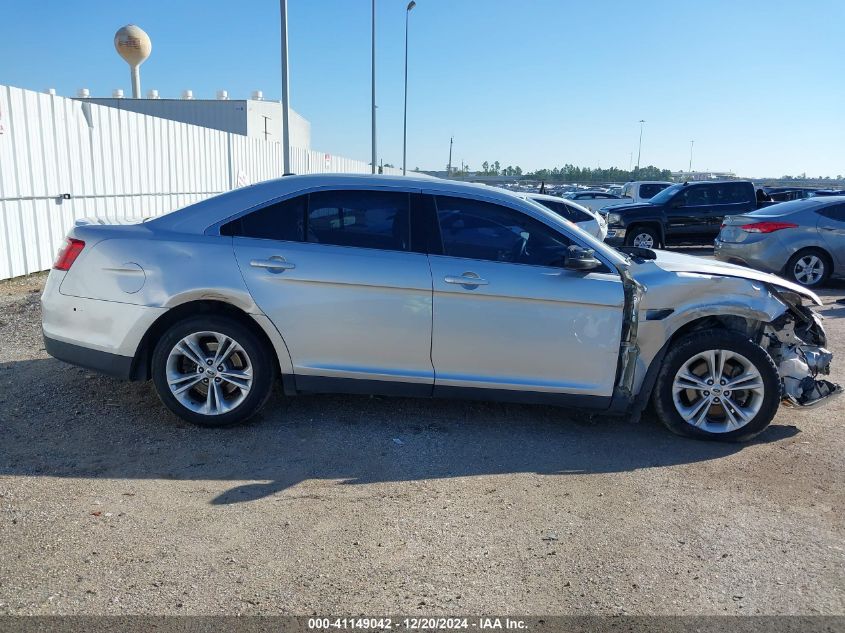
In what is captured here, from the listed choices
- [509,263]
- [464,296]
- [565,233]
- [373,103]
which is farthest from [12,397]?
[373,103]

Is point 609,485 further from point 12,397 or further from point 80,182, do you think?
point 80,182

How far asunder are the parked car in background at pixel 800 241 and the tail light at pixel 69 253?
32.8ft

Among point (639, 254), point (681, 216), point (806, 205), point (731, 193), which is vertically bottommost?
point (681, 216)

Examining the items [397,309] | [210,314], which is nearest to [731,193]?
[397,309]

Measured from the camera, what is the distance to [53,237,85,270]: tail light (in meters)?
4.61

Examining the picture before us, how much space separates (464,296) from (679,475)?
1731mm

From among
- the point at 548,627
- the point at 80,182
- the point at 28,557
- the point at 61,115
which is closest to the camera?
the point at 548,627

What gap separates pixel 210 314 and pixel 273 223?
0.74 metres

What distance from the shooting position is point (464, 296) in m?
4.44

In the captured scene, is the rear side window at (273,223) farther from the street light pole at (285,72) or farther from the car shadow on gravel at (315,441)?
the street light pole at (285,72)

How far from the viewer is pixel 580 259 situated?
443cm

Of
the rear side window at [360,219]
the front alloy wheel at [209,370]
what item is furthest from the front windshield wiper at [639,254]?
the front alloy wheel at [209,370]

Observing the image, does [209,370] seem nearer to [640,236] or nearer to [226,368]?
[226,368]

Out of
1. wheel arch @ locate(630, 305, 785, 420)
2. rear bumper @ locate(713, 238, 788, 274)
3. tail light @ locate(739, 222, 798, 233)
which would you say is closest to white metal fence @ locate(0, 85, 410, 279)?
wheel arch @ locate(630, 305, 785, 420)
